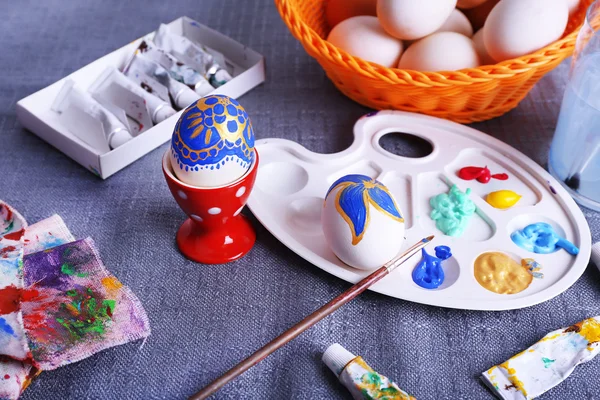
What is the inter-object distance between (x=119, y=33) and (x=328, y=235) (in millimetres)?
613

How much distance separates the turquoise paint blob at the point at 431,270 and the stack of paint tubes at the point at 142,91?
0.37 m

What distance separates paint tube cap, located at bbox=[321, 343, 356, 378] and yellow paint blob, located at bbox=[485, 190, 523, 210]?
0.85ft

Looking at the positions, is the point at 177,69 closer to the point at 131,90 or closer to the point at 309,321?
the point at 131,90

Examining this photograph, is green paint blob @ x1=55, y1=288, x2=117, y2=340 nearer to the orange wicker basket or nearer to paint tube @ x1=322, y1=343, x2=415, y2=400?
paint tube @ x1=322, y1=343, x2=415, y2=400

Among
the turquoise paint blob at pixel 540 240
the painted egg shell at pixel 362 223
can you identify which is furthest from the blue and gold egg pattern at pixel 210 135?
the turquoise paint blob at pixel 540 240

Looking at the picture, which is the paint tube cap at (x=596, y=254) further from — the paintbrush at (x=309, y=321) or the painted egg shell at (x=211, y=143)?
the painted egg shell at (x=211, y=143)

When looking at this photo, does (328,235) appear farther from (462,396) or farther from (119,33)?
(119,33)

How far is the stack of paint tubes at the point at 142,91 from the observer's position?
2.39 ft

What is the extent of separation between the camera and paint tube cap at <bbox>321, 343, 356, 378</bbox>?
1.65 feet

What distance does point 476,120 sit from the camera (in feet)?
2.55

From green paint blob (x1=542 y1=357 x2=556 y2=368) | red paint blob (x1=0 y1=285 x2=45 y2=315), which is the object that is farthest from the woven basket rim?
red paint blob (x1=0 y1=285 x2=45 y2=315)

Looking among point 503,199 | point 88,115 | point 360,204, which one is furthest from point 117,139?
point 503,199

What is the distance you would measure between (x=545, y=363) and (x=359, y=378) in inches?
6.7

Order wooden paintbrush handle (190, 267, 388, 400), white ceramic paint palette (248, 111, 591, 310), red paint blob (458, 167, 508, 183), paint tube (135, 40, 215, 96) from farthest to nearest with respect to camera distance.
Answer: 1. paint tube (135, 40, 215, 96)
2. red paint blob (458, 167, 508, 183)
3. white ceramic paint palette (248, 111, 591, 310)
4. wooden paintbrush handle (190, 267, 388, 400)
